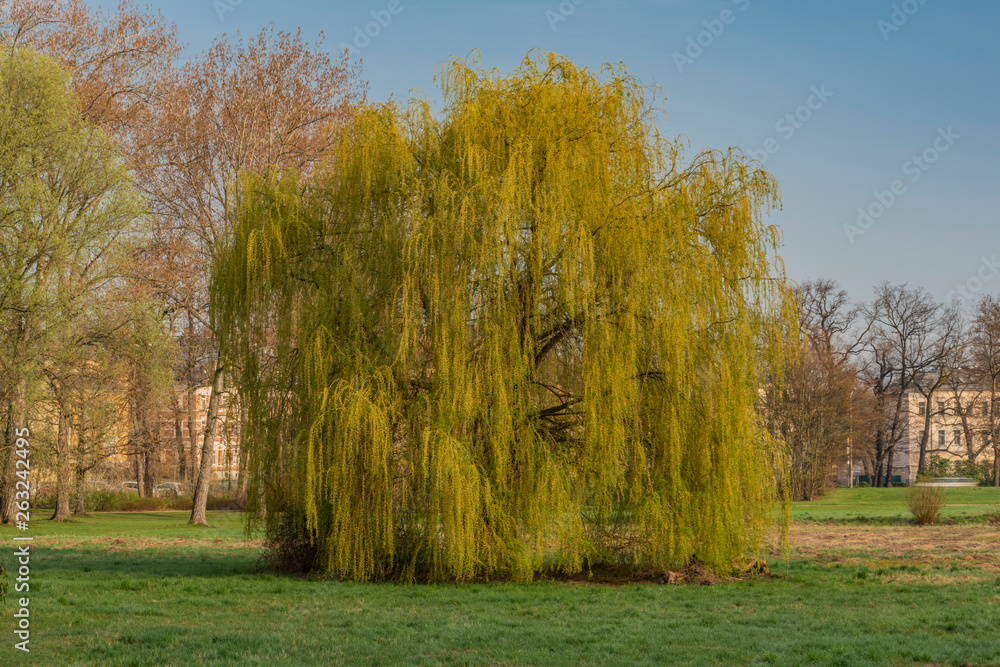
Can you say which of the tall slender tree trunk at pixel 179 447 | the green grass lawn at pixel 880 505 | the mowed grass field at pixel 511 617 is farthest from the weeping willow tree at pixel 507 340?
A: the tall slender tree trunk at pixel 179 447

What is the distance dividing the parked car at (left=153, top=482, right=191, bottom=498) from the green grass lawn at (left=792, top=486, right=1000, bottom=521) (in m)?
28.4

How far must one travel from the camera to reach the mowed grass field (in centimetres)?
776

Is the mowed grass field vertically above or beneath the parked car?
above

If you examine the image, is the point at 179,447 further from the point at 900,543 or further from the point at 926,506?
the point at 900,543

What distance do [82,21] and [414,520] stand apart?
23959 millimetres

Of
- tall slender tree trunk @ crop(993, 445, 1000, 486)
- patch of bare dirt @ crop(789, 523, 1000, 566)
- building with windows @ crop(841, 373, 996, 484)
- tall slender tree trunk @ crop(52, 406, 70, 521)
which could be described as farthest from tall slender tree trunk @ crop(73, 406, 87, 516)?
building with windows @ crop(841, 373, 996, 484)

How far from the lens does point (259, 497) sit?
43.6ft

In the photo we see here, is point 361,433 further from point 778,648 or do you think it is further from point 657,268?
point 778,648

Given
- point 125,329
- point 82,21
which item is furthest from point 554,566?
point 82,21

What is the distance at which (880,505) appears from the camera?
122ft

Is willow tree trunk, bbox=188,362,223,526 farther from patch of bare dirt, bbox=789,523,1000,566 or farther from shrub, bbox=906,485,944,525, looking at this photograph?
shrub, bbox=906,485,944,525

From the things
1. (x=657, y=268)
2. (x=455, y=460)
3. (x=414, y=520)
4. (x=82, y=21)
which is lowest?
(x=414, y=520)

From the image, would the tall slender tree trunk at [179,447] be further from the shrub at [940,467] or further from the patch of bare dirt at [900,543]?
the shrub at [940,467]

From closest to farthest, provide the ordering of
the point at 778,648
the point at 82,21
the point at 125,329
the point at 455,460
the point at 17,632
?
the point at 778,648
the point at 17,632
the point at 455,460
the point at 125,329
the point at 82,21
